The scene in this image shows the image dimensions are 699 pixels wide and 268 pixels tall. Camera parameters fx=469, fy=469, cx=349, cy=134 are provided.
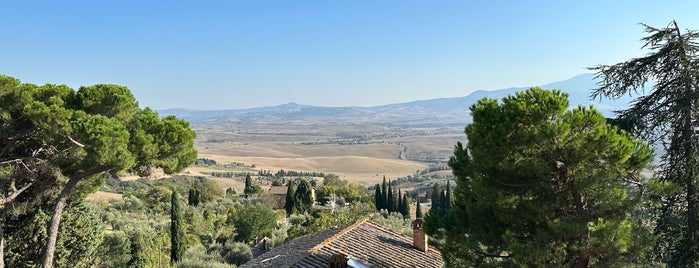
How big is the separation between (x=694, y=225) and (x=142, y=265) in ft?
72.4

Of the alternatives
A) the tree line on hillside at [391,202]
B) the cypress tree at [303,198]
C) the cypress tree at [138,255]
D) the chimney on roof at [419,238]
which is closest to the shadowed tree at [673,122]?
the chimney on roof at [419,238]

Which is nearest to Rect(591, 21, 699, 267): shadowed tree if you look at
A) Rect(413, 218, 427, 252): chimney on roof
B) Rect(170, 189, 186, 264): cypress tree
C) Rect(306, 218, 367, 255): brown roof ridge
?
Rect(413, 218, 427, 252): chimney on roof

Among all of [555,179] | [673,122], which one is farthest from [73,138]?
[673,122]

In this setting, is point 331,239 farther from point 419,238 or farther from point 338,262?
point 338,262

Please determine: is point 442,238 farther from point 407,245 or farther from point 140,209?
point 140,209

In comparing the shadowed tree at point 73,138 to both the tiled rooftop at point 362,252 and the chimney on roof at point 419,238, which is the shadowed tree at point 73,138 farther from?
the chimney on roof at point 419,238

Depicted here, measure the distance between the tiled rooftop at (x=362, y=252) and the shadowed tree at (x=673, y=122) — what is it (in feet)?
21.0

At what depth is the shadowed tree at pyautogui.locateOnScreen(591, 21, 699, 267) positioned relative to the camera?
6457mm

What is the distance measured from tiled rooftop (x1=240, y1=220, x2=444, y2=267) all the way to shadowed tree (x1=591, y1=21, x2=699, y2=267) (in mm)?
6389

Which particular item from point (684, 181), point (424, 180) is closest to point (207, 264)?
point (684, 181)

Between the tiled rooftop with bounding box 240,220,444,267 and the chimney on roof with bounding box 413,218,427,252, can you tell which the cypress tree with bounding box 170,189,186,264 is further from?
the chimney on roof with bounding box 413,218,427,252

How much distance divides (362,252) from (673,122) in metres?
7.73

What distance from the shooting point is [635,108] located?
7426 millimetres

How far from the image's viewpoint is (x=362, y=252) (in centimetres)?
1227
